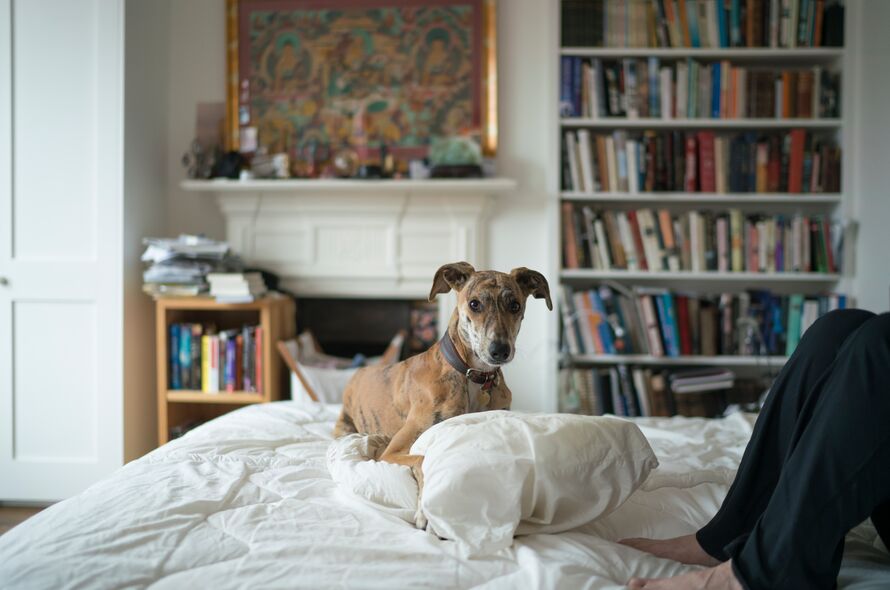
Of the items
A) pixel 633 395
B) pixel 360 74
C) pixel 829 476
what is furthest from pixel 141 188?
pixel 829 476

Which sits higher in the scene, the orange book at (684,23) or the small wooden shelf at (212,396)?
the orange book at (684,23)

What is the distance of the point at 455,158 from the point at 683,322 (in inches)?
47.7

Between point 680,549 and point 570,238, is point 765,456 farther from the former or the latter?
point 570,238

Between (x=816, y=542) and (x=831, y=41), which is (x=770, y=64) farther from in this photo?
(x=816, y=542)

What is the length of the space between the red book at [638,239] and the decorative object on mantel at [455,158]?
0.68 meters

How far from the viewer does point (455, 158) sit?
2939mm

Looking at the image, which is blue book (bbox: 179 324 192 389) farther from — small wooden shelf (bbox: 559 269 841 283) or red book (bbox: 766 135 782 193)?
red book (bbox: 766 135 782 193)

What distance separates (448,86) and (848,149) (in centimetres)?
173

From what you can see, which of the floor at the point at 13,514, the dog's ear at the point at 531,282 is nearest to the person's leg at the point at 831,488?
the dog's ear at the point at 531,282

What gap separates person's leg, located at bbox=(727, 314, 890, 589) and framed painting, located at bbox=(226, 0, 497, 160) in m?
2.34

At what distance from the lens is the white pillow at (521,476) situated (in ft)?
3.09

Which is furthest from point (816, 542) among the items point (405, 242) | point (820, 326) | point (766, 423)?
point (405, 242)

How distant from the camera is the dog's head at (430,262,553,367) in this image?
1.32 meters

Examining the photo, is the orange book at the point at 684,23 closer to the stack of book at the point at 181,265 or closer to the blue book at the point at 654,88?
the blue book at the point at 654,88
